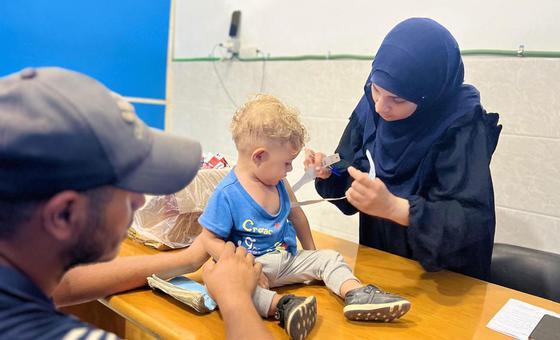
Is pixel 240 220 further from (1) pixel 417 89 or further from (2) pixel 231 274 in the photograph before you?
(1) pixel 417 89

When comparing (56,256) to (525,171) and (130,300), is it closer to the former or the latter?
(130,300)

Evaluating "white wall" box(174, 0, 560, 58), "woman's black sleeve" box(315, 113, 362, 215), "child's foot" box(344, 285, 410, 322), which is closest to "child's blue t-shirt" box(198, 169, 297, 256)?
"child's foot" box(344, 285, 410, 322)

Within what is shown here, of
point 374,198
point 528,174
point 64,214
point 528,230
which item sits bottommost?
point 528,230

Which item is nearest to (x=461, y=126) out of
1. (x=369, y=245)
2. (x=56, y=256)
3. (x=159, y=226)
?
(x=369, y=245)

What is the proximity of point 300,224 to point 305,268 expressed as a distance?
19cm

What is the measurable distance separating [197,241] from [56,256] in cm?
58

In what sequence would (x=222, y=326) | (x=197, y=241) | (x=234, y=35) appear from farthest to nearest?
1. (x=234, y=35)
2. (x=197, y=241)
3. (x=222, y=326)

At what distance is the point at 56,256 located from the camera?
559 mm

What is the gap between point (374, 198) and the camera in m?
1.06

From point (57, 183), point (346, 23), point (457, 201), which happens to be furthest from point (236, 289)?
point (346, 23)

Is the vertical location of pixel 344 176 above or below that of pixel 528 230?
above

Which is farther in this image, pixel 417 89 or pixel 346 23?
pixel 346 23

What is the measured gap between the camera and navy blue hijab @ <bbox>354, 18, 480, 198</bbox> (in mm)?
1246

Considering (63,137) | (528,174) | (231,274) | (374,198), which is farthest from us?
(528,174)
